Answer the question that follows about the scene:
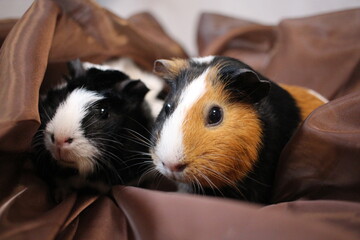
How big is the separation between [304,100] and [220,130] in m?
0.49

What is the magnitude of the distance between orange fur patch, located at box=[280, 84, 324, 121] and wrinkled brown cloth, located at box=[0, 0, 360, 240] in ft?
0.68

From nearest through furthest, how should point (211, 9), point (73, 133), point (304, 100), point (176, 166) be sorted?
point (176, 166), point (73, 133), point (304, 100), point (211, 9)

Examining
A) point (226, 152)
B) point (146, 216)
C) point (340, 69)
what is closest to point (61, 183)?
point (146, 216)

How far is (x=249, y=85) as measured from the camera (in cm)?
94

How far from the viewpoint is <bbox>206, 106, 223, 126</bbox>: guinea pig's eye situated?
0.91 metres

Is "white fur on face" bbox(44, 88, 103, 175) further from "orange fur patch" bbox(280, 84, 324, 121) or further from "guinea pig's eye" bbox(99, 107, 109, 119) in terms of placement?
"orange fur patch" bbox(280, 84, 324, 121)

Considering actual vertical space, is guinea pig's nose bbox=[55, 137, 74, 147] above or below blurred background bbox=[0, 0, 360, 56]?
below

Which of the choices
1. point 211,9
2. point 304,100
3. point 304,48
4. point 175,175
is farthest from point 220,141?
point 211,9

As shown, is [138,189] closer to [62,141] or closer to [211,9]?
[62,141]

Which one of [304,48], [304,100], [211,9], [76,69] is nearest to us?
[76,69]

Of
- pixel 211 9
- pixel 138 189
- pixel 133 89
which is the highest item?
pixel 211 9

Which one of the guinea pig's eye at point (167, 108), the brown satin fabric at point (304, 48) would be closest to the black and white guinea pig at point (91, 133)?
the guinea pig's eye at point (167, 108)

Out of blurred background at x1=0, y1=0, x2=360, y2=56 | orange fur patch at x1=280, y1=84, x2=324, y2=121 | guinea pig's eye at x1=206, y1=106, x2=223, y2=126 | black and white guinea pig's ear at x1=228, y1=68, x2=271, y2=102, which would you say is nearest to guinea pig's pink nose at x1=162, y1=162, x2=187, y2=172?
guinea pig's eye at x1=206, y1=106, x2=223, y2=126

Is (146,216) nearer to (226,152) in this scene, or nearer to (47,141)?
(226,152)
